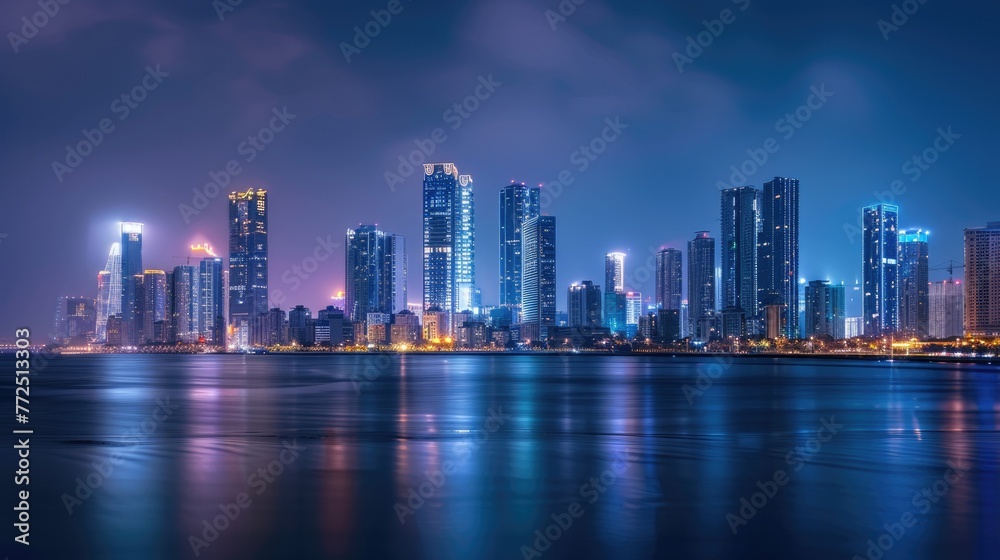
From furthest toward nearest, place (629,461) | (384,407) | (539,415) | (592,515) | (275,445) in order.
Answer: (384,407)
(539,415)
(275,445)
(629,461)
(592,515)

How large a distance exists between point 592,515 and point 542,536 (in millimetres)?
1828

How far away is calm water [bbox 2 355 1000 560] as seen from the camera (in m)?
13.6

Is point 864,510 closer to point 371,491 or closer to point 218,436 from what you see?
point 371,491

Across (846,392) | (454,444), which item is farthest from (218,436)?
(846,392)

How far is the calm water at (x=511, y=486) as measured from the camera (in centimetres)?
1357

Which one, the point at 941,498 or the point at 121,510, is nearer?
the point at 121,510

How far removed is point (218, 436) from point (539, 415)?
15.7 metres

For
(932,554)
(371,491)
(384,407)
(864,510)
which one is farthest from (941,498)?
(384,407)

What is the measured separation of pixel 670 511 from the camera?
15781mm

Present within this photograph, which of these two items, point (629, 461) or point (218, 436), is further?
point (218, 436)

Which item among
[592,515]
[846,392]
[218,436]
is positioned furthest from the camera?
[846,392]

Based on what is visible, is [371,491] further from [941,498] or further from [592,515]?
[941,498]

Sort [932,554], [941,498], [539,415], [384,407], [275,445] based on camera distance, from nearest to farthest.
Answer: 1. [932,554]
2. [941,498]
3. [275,445]
4. [539,415]
5. [384,407]

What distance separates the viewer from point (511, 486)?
1872cm
